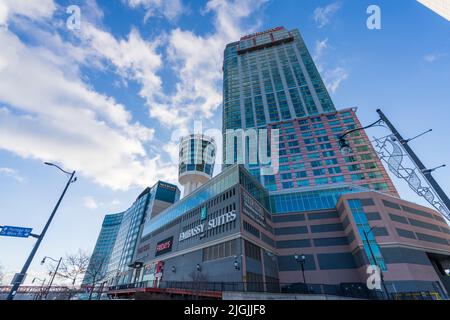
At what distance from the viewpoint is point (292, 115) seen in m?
93.2

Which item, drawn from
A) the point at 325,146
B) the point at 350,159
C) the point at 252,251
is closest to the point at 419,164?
the point at 252,251

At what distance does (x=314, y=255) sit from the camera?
45.5m

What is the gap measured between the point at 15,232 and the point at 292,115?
94.6 m

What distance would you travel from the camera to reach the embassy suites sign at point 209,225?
36406 millimetres

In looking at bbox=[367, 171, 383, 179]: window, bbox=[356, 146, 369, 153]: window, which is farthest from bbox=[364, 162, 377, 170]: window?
bbox=[356, 146, 369, 153]: window

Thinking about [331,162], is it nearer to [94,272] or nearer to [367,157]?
[367,157]

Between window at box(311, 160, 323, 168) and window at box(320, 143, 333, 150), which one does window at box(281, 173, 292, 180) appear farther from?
window at box(320, 143, 333, 150)

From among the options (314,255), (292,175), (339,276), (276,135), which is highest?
(276,135)

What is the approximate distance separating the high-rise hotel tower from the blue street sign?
213 feet

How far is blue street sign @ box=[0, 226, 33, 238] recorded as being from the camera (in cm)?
1336

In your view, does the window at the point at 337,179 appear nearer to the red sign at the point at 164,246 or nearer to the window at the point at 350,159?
the window at the point at 350,159

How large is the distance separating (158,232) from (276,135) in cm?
5777
